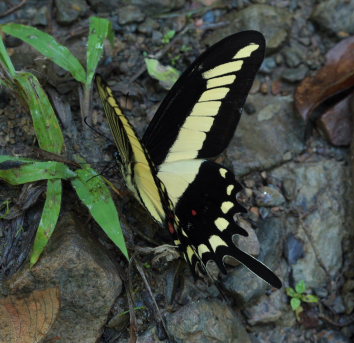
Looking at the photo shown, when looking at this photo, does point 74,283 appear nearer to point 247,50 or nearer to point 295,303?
point 295,303

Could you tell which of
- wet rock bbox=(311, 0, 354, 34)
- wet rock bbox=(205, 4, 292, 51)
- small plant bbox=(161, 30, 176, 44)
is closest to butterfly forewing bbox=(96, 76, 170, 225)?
small plant bbox=(161, 30, 176, 44)

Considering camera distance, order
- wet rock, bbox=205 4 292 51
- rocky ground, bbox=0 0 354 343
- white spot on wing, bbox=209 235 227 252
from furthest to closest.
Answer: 1. wet rock, bbox=205 4 292 51
2. white spot on wing, bbox=209 235 227 252
3. rocky ground, bbox=0 0 354 343

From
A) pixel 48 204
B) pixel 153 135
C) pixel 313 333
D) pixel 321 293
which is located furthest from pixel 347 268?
pixel 48 204

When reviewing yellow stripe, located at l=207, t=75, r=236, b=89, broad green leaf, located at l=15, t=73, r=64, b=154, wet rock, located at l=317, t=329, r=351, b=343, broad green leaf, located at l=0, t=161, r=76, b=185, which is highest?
yellow stripe, located at l=207, t=75, r=236, b=89

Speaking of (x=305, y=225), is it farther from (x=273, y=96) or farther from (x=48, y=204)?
(x=48, y=204)

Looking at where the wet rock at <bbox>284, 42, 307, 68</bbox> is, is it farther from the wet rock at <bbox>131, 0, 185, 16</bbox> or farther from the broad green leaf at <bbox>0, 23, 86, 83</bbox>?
the broad green leaf at <bbox>0, 23, 86, 83</bbox>

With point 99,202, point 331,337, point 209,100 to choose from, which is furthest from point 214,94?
point 331,337

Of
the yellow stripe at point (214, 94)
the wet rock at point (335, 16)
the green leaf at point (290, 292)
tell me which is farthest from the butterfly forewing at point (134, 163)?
the wet rock at point (335, 16)
